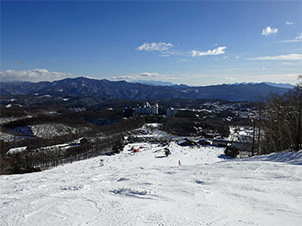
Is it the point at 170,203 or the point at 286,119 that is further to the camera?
the point at 286,119

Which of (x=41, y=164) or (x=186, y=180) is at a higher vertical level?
(x=186, y=180)

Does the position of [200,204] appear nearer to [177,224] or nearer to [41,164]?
[177,224]

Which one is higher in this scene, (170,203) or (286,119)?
(286,119)

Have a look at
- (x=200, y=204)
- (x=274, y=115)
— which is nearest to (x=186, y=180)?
(x=200, y=204)

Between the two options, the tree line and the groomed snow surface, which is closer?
the groomed snow surface

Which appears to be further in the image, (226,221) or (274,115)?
(274,115)

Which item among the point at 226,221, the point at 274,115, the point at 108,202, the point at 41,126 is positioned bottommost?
the point at 41,126

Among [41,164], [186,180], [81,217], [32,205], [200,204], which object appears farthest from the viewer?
[41,164]

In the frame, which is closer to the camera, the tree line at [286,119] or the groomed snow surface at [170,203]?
the groomed snow surface at [170,203]

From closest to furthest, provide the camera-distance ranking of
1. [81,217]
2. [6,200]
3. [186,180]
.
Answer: [81,217] → [6,200] → [186,180]
